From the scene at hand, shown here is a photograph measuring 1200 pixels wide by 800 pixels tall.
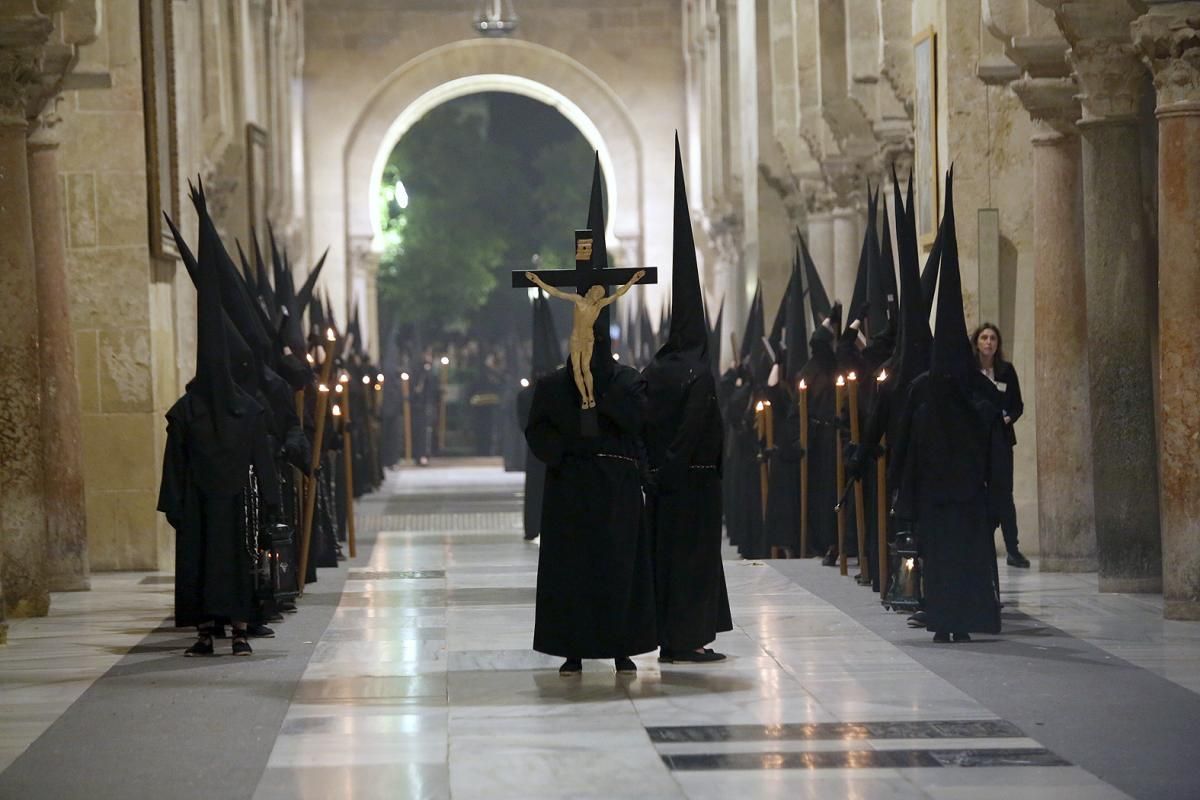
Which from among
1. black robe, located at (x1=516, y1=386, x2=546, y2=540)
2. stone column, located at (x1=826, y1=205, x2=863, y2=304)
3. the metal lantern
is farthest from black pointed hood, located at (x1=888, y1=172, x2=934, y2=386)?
stone column, located at (x1=826, y1=205, x2=863, y2=304)

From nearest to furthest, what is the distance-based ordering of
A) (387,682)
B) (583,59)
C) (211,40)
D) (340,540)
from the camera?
(387,682)
(340,540)
(211,40)
(583,59)

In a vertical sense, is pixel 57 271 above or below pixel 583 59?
below

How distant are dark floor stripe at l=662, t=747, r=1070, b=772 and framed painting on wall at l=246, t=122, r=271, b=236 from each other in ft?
57.4

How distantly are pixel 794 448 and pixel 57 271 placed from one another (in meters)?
5.48

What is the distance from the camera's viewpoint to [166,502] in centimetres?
1010

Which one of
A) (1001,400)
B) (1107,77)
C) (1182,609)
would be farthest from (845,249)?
(1182,609)

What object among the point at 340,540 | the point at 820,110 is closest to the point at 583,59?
the point at 820,110

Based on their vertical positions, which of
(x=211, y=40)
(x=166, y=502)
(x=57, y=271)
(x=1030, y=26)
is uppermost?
(x=211, y=40)

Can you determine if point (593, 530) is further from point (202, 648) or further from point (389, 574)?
point (389, 574)

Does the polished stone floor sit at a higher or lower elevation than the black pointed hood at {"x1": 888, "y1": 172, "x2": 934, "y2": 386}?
lower

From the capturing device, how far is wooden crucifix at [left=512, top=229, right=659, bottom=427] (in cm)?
894

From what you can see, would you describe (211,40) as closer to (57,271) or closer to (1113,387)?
(57,271)

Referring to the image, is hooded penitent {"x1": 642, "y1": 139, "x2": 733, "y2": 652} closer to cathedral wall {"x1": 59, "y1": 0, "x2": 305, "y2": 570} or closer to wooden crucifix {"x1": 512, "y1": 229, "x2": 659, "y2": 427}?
wooden crucifix {"x1": 512, "y1": 229, "x2": 659, "y2": 427}

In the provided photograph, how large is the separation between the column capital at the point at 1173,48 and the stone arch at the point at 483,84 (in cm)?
2390
